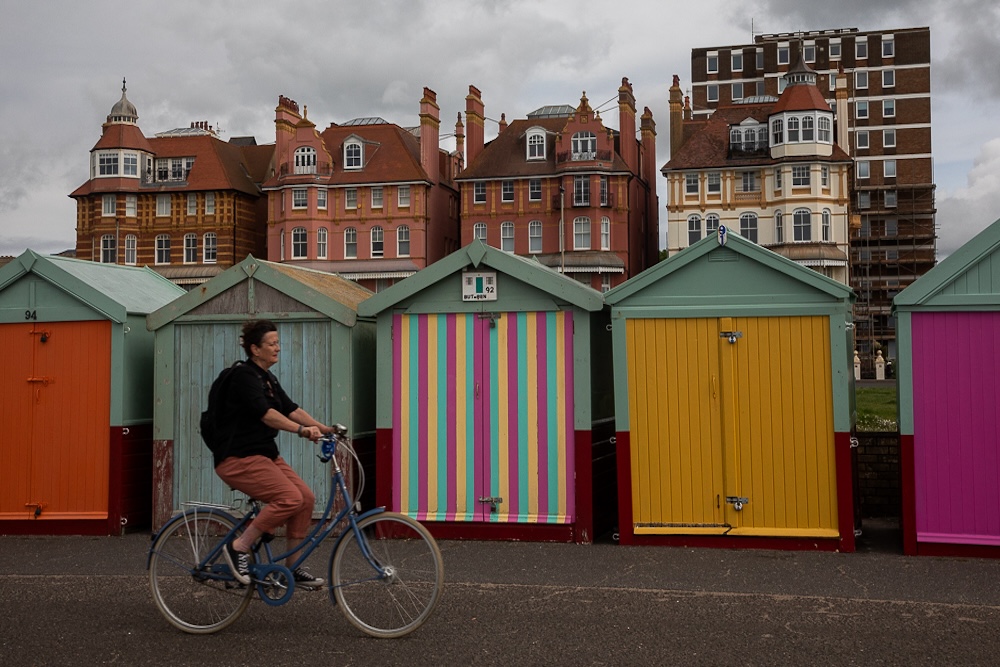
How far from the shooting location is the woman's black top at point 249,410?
6605mm

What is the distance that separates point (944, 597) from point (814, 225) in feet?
175

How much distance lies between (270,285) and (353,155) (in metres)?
53.5

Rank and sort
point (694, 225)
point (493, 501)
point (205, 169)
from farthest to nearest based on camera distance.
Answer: point (205, 169)
point (694, 225)
point (493, 501)

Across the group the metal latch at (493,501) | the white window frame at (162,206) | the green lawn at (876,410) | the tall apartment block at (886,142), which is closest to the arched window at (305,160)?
the white window frame at (162,206)

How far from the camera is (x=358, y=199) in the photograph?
62500mm

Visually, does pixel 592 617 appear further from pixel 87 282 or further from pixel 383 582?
pixel 87 282

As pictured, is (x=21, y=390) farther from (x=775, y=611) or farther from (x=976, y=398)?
(x=976, y=398)

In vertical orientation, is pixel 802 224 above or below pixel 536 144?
below

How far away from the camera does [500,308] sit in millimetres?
10547

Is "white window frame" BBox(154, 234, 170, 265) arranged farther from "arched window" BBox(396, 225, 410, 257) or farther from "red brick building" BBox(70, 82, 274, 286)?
"arched window" BBox(396, 225, 410, 257)

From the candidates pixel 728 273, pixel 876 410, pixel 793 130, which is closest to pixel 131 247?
pixel 793 130

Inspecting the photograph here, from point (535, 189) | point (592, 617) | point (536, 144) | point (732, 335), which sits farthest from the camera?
point (536, 144)

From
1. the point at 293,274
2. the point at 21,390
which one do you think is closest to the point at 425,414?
the point at 293,274

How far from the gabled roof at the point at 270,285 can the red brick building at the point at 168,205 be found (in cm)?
5538
